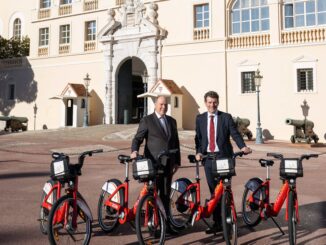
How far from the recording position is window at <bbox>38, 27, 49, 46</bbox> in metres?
31.4

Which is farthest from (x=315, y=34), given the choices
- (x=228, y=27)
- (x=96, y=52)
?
(x=96, y=52)

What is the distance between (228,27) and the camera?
78.1 feet

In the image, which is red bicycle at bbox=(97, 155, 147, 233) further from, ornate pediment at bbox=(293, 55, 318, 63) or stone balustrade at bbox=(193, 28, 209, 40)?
stone balustrade at bbox=(193, 28, 209, 40)

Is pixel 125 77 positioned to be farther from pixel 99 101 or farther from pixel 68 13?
pixel 68 13

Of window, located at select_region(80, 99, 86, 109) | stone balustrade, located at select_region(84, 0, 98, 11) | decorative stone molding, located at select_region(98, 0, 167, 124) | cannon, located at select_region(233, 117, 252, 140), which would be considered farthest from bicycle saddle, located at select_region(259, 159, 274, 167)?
stone balustrade, located at select_region(84, 0, 98, 11)

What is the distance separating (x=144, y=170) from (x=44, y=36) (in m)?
30.1

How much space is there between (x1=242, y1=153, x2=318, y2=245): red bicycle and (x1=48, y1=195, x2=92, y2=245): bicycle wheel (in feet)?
7.51

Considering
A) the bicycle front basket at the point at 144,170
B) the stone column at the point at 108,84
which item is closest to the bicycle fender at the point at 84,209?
the bicycle front basket at the point at 144,170

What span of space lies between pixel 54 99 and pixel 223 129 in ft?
87.6

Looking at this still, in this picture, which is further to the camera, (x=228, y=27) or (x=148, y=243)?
(x=228, y=27)

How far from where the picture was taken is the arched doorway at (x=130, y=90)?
2797cm

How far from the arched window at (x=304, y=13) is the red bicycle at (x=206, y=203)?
19.7 m

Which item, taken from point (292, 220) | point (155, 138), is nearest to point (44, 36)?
point (155, 138)

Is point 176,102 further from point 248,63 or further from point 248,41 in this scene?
point 248,41
